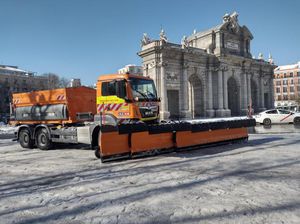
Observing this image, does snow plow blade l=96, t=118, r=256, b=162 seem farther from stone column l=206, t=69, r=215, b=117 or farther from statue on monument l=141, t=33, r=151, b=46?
stone column l=206, t=69, r=215, b=117

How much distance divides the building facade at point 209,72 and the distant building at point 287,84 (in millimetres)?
66576

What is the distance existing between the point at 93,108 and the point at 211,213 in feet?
33.0

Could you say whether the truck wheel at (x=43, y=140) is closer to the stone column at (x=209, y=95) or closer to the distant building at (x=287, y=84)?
the stone column at (x=209, y=95)

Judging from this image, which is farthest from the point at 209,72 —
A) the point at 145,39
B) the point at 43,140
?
the point at 43,140

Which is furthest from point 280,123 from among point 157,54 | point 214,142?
point 157,54

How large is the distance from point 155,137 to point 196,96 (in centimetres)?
3379

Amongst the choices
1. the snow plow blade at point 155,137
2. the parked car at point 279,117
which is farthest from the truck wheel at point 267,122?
the snow plow blade at point 155,137

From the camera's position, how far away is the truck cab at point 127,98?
9.99 metres

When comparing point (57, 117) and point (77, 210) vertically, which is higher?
point (57, 117)

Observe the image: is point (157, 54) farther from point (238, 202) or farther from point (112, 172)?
point (238, 202)

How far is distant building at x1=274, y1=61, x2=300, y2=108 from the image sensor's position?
363 feet

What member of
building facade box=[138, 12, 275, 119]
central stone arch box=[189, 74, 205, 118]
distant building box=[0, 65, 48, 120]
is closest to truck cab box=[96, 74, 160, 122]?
building facade box=[138, 12, 275, 119]

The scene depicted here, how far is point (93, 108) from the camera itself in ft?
44.7

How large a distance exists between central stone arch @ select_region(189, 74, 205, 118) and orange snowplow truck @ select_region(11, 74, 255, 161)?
94.0 ft
